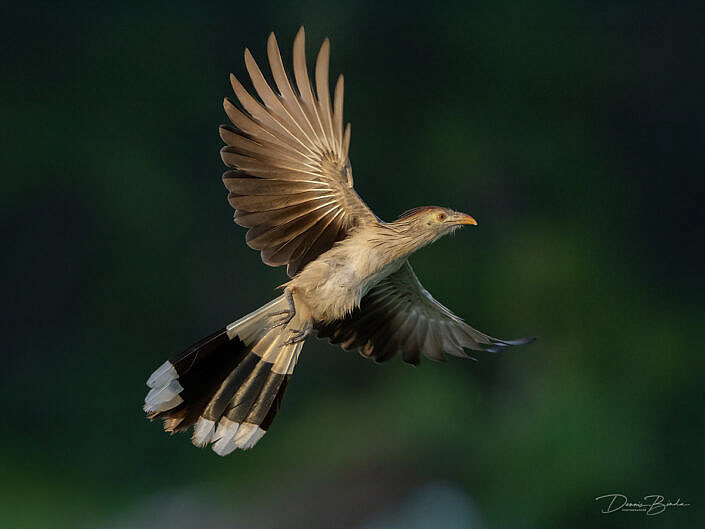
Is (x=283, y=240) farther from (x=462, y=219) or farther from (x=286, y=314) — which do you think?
(x=462, y=219)

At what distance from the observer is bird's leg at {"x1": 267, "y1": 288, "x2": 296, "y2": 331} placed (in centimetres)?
239

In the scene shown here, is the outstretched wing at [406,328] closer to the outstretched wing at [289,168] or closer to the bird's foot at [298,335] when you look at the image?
the bird's foot at [298,335]

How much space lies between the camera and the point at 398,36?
6234 millimetres

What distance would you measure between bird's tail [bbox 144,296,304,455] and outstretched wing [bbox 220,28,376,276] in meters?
0.24

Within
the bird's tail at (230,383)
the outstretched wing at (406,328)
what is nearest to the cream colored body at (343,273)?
the bird's tail at (230,383)

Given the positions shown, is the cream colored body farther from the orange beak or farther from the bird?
the orange beak

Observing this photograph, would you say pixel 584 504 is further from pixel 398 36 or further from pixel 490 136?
pixel 398 36

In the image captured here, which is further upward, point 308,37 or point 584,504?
point 308,37

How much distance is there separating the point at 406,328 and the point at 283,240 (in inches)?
26.8

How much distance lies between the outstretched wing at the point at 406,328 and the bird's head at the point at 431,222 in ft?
1.32

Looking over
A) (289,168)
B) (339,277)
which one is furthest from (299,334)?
(289,168)

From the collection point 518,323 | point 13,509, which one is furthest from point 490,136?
point 13,509

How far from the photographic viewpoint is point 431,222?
2.40 m

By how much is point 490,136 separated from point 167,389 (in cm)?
442
